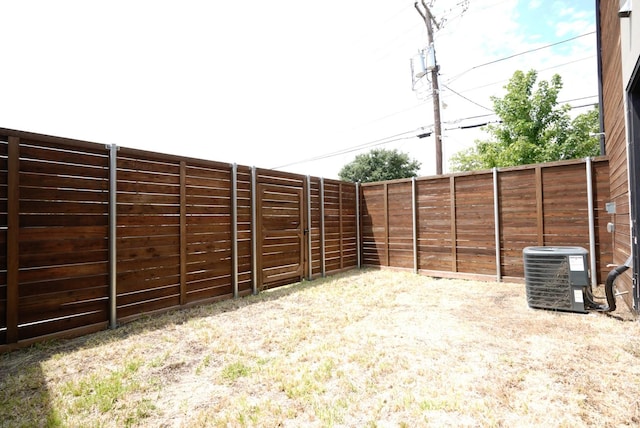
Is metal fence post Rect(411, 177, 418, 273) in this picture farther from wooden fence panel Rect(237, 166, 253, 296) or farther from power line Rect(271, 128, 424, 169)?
power line Rect(271, 128, 424, 169)

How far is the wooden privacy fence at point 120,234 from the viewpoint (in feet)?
8.86

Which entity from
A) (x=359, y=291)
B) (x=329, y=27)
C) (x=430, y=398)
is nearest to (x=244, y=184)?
(x=359, y=291)

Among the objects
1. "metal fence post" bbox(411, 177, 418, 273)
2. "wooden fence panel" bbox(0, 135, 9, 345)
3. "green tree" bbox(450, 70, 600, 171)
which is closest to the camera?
"wooden fence panel" bbox(0, 135, 9, 345)

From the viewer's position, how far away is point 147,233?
356 cm

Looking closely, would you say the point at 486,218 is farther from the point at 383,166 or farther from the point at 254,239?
the point at 383,166

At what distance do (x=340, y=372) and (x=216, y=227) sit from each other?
2.91 m

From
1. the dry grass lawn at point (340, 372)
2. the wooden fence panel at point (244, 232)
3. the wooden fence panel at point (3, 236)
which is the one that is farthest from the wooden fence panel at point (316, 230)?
the wooden fence panel at point (3, 236)

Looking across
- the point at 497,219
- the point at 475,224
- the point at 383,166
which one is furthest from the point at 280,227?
the point at 383,166

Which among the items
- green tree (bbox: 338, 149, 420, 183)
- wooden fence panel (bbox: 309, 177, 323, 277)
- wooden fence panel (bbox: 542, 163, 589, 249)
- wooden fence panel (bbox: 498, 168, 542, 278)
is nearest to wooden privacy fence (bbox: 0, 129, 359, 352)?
wooden fence panel (bbox: 309, 177, 323, 277)

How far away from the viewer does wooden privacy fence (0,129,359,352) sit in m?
2.70

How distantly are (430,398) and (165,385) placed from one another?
5.74 ft

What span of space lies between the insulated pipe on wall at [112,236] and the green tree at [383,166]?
51.5 ft

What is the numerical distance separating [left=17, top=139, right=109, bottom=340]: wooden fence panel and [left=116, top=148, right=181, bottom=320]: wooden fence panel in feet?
0.56

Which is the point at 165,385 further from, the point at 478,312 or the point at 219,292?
the point at 478,312
